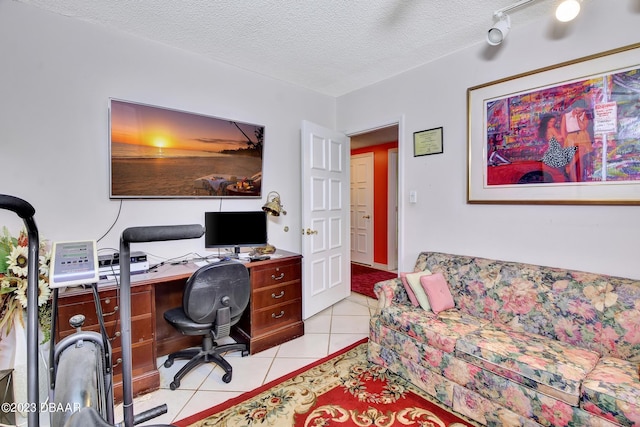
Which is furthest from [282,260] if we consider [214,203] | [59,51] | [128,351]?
[59,51]

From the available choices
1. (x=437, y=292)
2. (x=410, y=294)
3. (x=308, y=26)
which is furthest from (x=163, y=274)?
(x=308, y=26)

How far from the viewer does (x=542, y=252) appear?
224 cm

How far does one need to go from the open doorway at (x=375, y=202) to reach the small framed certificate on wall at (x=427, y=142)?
2113 millimetres

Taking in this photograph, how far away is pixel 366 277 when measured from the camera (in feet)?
15.9

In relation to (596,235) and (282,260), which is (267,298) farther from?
(596,235)

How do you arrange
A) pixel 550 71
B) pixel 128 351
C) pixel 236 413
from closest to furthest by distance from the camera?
pixel 128 351
pixel 236 413
pixel 550 71

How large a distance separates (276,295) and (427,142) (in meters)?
2.01

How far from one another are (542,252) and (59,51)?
376cm

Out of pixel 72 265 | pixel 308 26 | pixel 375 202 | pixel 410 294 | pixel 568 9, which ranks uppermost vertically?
pixel 308 26

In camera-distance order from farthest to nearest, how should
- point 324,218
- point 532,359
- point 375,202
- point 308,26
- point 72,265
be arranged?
point 375,202 → point 324,218 → point 308,26 → point 532,359 → point 72,265

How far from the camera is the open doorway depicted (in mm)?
5309

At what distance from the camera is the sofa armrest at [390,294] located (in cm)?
234

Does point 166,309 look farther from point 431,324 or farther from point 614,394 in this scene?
point 614,394

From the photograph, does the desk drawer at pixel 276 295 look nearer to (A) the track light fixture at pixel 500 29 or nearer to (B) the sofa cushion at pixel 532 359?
(B) the sofa cushion at pixel 532 359
